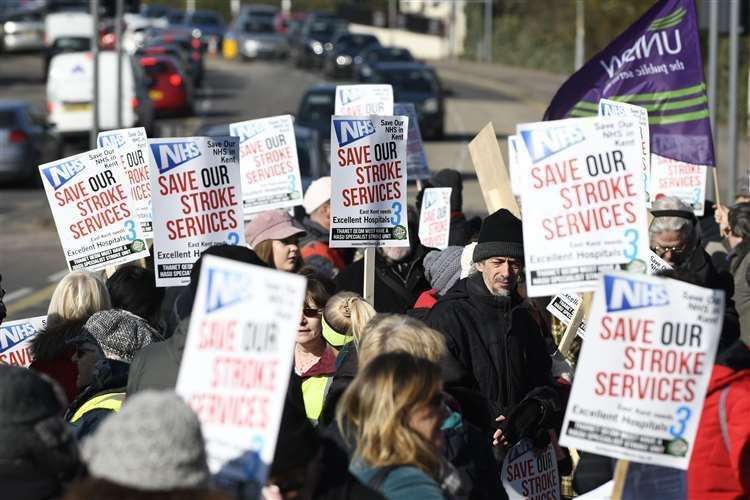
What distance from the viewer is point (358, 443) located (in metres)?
4.98

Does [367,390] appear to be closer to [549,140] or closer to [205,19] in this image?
[549,140]

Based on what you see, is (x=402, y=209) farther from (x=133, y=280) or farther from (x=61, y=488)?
(x=61, y=488)

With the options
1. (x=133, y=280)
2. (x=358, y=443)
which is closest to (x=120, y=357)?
(x=133, y=280)

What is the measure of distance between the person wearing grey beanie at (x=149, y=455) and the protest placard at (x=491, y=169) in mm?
5433

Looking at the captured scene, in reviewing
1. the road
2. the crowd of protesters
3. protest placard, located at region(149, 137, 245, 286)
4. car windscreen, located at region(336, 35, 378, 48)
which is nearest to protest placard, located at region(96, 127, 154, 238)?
the crowd of protesters

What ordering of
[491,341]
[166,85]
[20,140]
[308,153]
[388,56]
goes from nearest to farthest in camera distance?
[491,341], [308,153], [20,140], [166,85], [388,56]

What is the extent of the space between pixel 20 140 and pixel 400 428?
Result: 23892 mm

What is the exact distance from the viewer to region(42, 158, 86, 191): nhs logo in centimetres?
880

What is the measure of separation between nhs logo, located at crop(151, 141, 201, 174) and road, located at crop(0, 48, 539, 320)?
7642mm

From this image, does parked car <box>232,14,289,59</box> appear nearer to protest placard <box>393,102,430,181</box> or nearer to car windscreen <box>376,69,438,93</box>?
car windscreen <box>376,69,438,93</box>

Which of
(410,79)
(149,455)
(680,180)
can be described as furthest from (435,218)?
(410,79)

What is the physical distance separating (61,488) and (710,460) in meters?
2.16

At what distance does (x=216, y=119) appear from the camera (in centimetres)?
4009

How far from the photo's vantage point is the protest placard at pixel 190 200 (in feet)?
26.6
